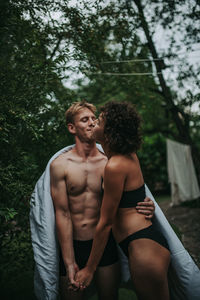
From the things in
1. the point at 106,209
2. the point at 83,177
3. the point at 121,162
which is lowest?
the point at 106,209

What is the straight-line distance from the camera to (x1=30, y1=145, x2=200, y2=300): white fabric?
2.29m

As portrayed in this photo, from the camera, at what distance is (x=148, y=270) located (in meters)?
1.85

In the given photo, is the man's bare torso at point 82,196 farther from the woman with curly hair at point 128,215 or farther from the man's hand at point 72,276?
the woman with curly hair at point 128,215

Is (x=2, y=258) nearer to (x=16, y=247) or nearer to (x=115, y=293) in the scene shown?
(x=16, y=247)

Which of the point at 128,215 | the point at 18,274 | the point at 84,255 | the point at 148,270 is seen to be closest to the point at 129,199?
the point at 128,215

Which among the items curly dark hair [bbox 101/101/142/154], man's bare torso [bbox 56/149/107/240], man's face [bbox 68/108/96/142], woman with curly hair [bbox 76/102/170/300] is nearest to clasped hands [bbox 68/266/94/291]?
woman with curly hair [bbox 76/102/170/300]

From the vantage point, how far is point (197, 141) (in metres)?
12.3

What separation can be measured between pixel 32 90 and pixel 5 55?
82 centimetres

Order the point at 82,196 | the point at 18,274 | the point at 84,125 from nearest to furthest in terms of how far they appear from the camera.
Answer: the point at 82,196 → the point at 84,125 → the point at 18,274

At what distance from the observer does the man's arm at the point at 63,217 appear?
2434 mm

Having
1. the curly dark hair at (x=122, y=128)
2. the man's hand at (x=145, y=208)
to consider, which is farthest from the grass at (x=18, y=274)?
the curly dark hair at (x=122, y=128)

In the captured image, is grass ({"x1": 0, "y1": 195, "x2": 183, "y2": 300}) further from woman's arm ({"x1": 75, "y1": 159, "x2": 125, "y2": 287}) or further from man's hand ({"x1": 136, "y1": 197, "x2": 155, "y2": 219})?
man's hand ({"x1": 136, "y1": 197, "x2": 155, "y2": 219})

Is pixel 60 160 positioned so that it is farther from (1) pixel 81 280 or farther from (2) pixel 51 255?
(1) pixel 81 280

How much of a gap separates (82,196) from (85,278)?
74cm
